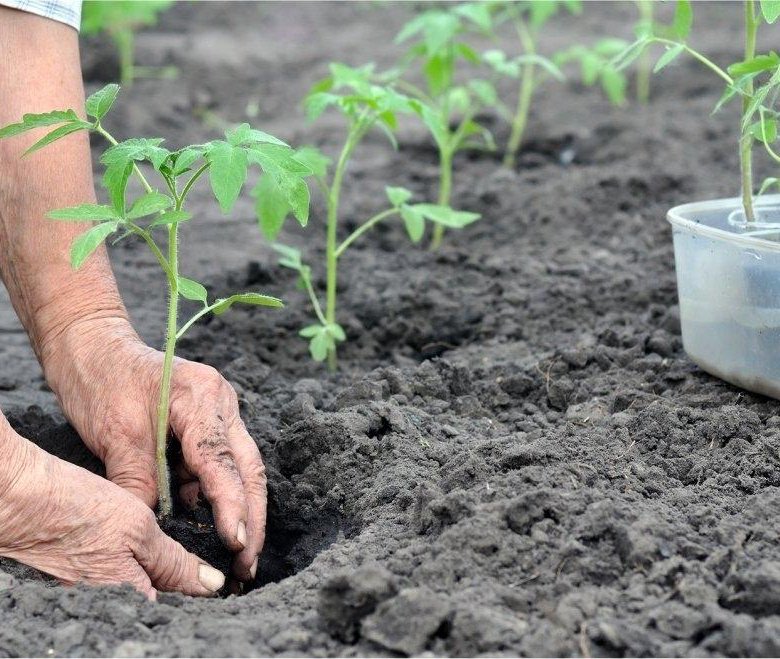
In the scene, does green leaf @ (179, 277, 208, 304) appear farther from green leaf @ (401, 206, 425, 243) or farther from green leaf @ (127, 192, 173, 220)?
green leaf @ (401, 206, 425, 243)

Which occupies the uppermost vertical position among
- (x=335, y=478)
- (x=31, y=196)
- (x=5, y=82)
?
(x=5, y=82)

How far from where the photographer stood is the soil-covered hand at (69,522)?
1.97 meters

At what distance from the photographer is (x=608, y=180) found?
4523 millimetres

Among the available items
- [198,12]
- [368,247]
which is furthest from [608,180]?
[198,12]

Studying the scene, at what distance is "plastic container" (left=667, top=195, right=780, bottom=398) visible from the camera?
7.66 feet

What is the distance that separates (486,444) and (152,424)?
73 centimetres

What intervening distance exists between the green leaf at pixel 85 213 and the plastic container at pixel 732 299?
1.32 metres

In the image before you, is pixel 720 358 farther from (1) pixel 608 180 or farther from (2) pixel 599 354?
(1) pixel 608 180

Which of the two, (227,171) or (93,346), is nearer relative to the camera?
(227,171)

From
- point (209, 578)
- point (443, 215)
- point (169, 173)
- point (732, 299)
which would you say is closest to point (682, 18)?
point (732, 299)

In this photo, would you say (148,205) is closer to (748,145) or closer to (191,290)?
(191,290)

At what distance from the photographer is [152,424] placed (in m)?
2.30

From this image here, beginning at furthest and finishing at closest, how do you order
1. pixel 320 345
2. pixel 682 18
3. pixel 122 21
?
pixel 122 21, pixel 320 345, pixel 682 18

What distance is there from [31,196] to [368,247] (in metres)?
1.93
